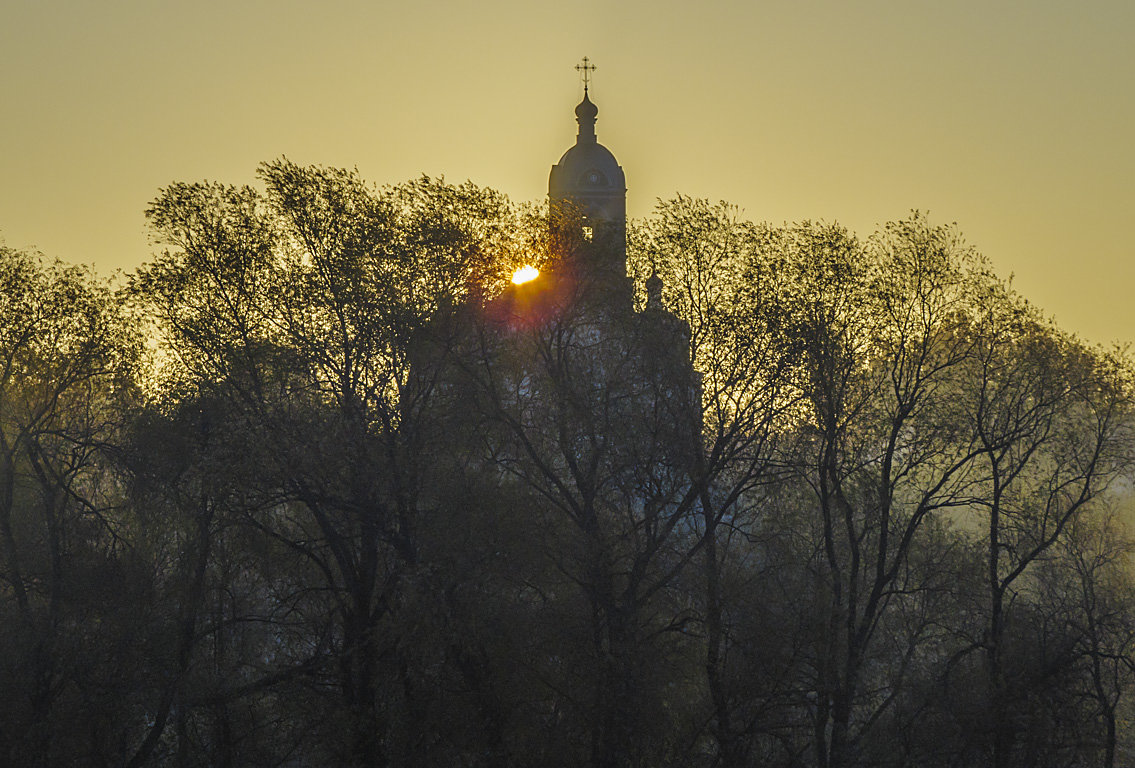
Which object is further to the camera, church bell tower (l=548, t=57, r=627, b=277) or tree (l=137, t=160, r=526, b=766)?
church bell tower (l=548, t=57, r=627, b=277)

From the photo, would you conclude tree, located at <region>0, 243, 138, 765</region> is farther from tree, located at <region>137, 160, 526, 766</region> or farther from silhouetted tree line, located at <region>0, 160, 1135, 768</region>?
tree, located at <region>137, 160, 526, 766</region>

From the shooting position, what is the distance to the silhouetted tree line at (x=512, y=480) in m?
22.6

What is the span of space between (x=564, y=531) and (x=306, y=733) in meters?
6.29

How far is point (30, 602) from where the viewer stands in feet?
88.3

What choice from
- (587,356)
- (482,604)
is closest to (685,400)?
(587,356)

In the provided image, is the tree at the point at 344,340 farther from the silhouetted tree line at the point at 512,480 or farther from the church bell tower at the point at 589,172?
the church bell tower at the point at 589,172

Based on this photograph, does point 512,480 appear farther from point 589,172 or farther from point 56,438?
point 589,172

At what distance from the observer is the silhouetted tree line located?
22.6m

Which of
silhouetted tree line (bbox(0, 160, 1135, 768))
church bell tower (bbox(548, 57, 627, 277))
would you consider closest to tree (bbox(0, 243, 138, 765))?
silhouetted tree line (bbox(0, 160, 1135, 768))

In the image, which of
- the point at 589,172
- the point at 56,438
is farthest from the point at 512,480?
the point at 589,172

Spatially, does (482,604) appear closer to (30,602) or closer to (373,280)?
(373,280)

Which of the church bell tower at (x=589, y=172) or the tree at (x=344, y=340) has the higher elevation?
the church bell tower at (x=589, y=172)

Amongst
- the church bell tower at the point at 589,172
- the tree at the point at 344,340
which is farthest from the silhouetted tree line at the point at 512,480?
the church bell tower at the point at 589,172

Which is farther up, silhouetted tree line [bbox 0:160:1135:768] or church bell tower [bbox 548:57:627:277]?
church bell tower [bbox 548:57:627:277]
